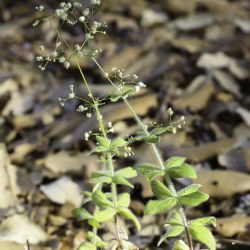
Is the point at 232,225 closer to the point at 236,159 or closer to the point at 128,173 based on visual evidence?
the point at 236,159

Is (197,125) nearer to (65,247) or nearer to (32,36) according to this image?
(65,247)

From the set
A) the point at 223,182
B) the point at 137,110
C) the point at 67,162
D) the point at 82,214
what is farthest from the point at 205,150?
the point at 82,214

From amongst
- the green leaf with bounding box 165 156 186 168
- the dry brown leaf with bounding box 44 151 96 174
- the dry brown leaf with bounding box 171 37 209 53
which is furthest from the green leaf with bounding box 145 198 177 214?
the dry brown leaf with bounding box 171 37 209 53

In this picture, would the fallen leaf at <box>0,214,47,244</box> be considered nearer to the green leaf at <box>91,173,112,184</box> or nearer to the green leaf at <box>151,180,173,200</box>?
the green leaf at <box>91,173,112,184</box>

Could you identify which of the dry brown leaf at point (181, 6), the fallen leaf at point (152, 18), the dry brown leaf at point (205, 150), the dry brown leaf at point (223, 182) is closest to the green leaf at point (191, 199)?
the dry brown leaf at point (223, 182)

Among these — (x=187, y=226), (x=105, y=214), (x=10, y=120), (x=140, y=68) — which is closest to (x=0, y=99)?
(x=10, y=120)
